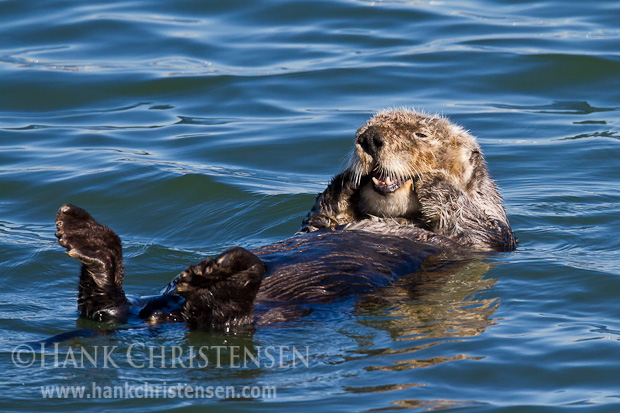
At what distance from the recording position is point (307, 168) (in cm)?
777

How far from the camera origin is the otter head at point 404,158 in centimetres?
488

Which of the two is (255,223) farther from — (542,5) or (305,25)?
(542,5)

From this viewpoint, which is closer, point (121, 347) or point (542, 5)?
point (121, 347)

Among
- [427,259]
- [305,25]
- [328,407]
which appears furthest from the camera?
[305,25]

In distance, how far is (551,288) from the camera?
4660 mm

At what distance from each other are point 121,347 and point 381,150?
1.84m

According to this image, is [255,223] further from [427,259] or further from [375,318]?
[375,318]

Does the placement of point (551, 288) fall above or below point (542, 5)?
below

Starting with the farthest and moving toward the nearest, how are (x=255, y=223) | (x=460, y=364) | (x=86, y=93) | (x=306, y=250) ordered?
(x=86, y=93), (x=255, y=223), (x=306, y=250), (x=460, y=364)

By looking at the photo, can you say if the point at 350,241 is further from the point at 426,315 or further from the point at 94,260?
the point at 94,260

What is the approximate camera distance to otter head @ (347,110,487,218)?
4879 mm

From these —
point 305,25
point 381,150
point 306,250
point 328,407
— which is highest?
point 305,25

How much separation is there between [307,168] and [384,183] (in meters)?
2.85

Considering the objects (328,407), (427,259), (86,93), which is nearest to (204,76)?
(86,93)
